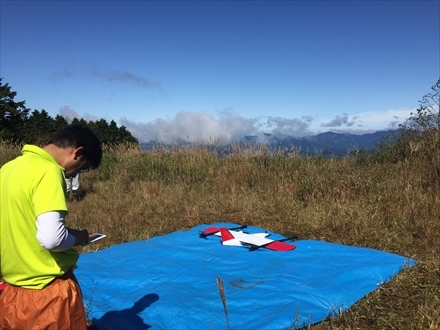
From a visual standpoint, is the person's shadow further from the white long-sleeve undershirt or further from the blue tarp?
the white long-sleeve undershirt

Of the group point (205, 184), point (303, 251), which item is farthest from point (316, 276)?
point (205, 184)

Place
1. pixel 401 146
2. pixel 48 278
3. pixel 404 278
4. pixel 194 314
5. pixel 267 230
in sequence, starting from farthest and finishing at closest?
1. pixel 401 146
2. pixel 267 230
3. pixel 404 278
4. pixel 194 314
5. pixel 48 278

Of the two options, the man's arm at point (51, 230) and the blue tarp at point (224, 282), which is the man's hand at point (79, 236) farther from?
the blue tarp at point (224, 282)

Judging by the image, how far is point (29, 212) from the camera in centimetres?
152

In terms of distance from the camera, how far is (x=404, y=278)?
321cm

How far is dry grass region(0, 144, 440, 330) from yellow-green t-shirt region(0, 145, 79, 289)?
5.96 ft

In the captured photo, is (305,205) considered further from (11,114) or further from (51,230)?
(11,114)

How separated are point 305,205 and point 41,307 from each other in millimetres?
4731

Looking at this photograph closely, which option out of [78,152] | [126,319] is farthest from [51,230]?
[126,319]

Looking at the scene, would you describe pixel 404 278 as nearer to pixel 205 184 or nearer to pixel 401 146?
pixel 205 184

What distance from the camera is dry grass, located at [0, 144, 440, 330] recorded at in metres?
3.01

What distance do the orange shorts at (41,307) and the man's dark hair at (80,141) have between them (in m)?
0.54

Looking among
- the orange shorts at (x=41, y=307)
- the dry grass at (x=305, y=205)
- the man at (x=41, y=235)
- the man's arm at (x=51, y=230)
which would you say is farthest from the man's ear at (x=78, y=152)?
the dry grass at (x=305, y=205)

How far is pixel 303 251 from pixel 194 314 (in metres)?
1.65
